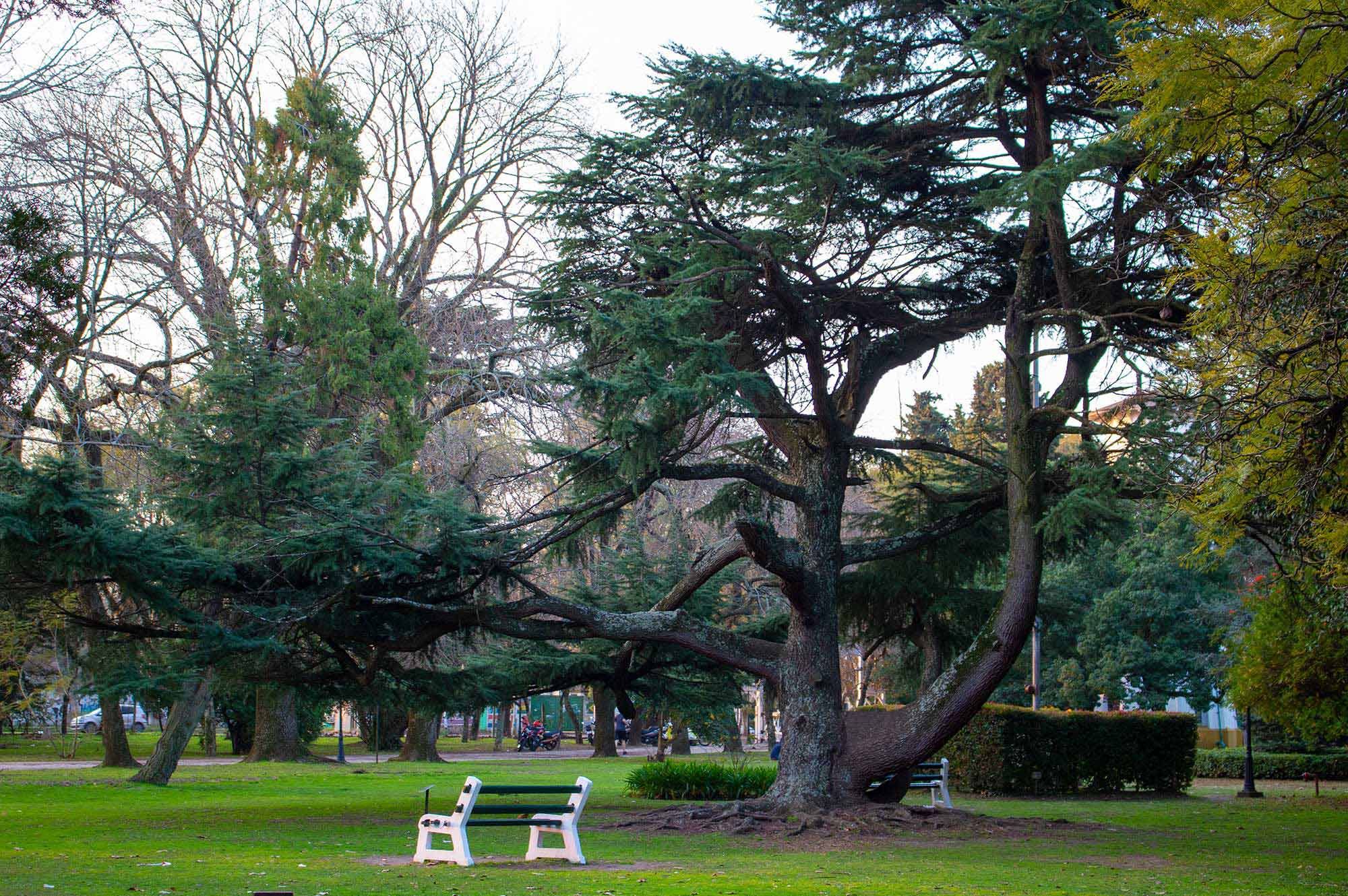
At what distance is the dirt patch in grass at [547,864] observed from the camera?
10.9 m

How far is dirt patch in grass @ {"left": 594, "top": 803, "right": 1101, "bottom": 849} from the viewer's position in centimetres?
1466

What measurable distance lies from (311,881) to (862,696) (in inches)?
1167

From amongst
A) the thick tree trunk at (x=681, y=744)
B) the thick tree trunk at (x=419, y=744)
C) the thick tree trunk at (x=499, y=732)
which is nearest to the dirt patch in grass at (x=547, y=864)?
the thick tree trunk at (x=419, y=744)

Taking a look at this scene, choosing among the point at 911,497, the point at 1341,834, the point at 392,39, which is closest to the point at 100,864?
the point at 911,497

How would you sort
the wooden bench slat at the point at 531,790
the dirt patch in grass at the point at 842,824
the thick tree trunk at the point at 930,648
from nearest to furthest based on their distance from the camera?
the wooden bench slat at the point at 531,790 < the dirt patch in grass at the point at 842,824 < the thick tree trunk at the point at 930,648

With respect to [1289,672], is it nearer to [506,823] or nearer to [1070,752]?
[1070,752]

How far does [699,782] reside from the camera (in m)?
20.9

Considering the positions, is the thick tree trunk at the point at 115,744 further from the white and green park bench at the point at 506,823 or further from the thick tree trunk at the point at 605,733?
the white and green park bench at the point at 506,823

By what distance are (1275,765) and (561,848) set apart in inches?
1001

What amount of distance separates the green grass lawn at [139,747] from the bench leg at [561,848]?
70.5ft

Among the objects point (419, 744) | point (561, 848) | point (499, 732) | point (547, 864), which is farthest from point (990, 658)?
point (499, 732)

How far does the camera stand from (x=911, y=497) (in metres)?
19.5

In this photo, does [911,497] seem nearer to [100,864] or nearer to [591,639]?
[591,639]

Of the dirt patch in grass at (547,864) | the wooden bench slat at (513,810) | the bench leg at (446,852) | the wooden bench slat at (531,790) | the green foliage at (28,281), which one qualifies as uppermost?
the green foliage at (28,281)
